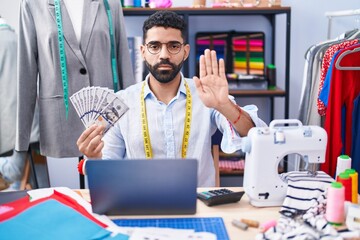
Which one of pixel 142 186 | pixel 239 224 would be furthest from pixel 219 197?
pixel 142 186

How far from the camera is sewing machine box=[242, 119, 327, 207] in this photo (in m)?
1.49

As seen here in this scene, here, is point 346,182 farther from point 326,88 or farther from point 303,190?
point 326,88

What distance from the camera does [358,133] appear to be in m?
2.51

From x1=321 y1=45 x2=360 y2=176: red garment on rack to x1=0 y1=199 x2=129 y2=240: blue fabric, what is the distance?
61.7 inches

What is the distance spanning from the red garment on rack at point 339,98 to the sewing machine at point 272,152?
1.01 metres

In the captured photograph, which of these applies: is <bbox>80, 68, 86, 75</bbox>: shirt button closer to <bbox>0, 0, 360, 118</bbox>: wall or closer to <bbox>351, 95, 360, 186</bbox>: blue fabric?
<bbox>0, 0, 360, 118</bbox>: wall

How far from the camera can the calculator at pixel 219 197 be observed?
1528 millimetres

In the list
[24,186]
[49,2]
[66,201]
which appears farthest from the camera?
[24,186]

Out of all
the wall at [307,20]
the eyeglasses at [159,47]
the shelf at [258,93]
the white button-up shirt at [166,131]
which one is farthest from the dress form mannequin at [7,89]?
the shelf at [258,93]

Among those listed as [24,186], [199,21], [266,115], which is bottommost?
[24,186]

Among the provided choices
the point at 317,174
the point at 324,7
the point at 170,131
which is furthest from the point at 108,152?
the point at 324,7

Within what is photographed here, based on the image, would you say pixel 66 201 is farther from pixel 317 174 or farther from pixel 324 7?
pixel 324 7

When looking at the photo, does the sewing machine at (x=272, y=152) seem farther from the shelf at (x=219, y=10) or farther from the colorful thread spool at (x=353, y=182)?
the shelf at (x=219, y=10)

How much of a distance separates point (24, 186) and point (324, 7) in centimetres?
250
